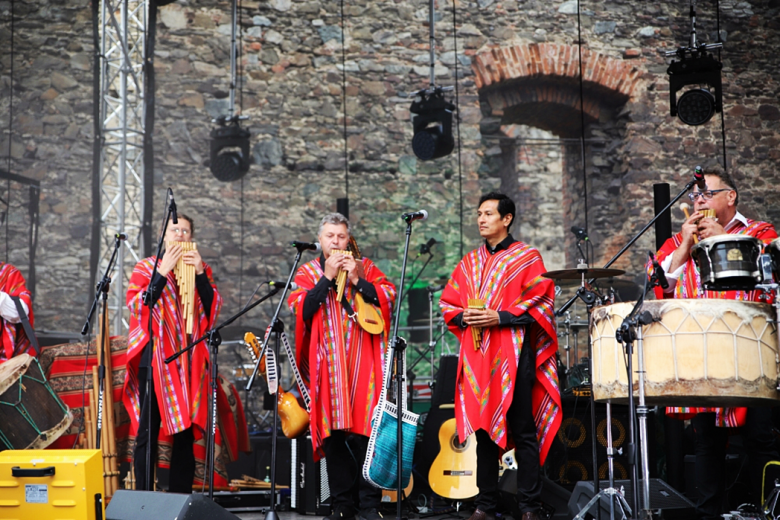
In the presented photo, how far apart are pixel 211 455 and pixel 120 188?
3960mm

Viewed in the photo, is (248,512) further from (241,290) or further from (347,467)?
(241,290)

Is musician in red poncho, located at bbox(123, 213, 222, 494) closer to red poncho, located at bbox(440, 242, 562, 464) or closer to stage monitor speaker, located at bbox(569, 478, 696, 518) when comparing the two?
red poncho, located at bbox(440, 242, 562, 464)

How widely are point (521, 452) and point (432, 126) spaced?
4.27 m

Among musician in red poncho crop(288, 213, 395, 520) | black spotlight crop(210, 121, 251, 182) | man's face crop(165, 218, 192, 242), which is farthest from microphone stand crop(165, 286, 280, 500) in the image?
black spotlight crop(210, 121, 251, 182)

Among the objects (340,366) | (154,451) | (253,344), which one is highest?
(253,344)

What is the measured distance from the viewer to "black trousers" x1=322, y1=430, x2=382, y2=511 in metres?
4.52

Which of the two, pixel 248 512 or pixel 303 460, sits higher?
pixel 303 460

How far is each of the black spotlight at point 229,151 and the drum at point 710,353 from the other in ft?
16.6

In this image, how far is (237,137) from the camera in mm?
7875

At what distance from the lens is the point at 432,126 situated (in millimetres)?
7867

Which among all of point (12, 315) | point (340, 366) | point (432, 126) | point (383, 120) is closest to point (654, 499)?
point (340, 366)

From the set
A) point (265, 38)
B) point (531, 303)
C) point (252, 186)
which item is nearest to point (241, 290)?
point (252, 186)

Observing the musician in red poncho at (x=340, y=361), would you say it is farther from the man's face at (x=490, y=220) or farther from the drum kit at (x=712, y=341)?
the drum kit at (x=712, y=341)

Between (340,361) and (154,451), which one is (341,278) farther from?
(154,451)
